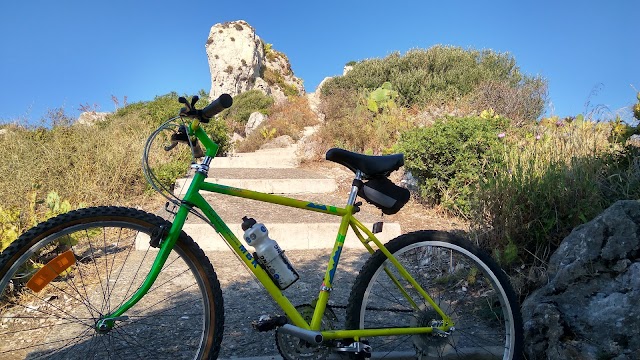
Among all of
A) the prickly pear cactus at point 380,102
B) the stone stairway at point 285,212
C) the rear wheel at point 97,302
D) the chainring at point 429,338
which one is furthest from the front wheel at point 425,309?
the prickly pear cactus at point 380,102

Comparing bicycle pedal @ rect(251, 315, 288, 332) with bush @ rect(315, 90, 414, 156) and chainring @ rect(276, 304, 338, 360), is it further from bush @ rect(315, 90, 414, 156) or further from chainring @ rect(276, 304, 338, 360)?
bush @ rect(315, 90, 414, 156)

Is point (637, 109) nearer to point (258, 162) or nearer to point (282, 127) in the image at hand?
point (258, 162)

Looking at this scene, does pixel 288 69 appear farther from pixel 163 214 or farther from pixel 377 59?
pixel 163 214

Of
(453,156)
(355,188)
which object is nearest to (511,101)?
(453,156)

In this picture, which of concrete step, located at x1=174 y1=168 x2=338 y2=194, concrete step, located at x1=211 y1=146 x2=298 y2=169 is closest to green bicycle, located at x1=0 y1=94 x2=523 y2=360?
concrete step, located at x1=174 y1=168 x2=338 y2=194

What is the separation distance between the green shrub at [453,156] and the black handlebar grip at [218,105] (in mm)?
4130

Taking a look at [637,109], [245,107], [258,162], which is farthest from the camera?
[245,107]

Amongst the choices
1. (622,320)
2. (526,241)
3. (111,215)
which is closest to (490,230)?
(526,241)

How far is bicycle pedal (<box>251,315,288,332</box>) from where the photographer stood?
1.87m

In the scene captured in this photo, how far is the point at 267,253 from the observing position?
1888 mm

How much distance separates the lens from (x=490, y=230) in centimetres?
358

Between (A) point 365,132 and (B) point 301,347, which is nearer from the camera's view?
(B) point 301,347

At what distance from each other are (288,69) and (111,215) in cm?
4175

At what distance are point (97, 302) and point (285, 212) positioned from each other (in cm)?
383
